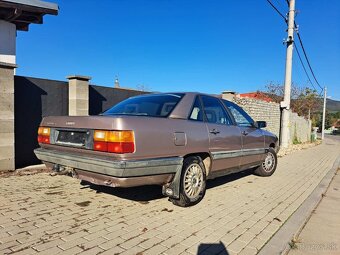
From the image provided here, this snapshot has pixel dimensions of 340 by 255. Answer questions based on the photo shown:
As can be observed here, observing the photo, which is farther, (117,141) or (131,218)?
(131,218)

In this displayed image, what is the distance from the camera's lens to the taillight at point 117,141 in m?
3.36

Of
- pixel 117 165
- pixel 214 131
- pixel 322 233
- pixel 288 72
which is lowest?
pixel 322 233

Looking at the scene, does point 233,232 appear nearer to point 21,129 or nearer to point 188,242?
point 188,242

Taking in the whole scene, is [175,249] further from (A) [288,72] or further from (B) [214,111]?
(A) [288,72]

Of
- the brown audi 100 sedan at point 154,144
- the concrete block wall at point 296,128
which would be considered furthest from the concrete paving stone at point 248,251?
the concrete block wall at point 296,128

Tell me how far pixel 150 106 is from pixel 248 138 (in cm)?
240

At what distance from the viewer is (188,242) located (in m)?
3.16

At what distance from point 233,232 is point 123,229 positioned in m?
1.34

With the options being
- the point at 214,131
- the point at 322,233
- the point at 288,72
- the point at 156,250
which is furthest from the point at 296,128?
the point at 156,250

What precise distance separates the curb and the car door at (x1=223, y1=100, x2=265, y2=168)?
1272 millimetres

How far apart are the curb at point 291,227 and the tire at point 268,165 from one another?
1.33m

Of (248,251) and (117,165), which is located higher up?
(117,165)

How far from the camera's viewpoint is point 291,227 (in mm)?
3762

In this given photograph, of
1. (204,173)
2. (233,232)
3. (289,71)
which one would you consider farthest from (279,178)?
(289,71)
